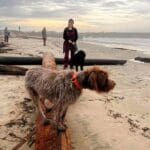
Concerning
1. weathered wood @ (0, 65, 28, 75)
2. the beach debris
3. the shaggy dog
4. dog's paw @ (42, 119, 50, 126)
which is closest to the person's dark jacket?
weathered wood @ (0, 65, 28, 75)

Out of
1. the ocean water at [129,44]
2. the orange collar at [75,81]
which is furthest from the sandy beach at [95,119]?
the ocean water at [129,44]

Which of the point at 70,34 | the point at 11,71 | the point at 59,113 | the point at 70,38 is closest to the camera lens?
the point at 59,113

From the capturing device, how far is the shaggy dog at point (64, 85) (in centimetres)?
586

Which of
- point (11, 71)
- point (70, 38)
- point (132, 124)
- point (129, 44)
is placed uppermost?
point (70, 38)

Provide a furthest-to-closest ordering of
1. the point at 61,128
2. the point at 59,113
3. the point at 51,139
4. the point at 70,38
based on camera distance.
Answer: the point at 70,38 < the point at 59,113 < the point at 61,128 < the point at 51,139

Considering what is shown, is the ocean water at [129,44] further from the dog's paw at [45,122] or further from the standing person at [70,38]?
the dog's paw at [45,122]

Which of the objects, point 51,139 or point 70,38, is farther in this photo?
point 70,38

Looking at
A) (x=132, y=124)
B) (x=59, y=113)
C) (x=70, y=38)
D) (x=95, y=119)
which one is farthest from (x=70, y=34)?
(x=59, y=113)

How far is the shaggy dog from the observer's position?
586 cm

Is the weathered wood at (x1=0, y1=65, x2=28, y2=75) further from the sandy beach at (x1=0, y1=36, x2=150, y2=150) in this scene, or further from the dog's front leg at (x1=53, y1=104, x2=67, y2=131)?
the dog's front leg at (x1=53, y1=104, x2=67, y2=131)

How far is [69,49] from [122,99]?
16.2 feet

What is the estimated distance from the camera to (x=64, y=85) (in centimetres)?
620

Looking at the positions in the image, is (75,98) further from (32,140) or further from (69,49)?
(69,49)

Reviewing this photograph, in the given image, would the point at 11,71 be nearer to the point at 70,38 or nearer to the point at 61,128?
the point at 70,38
